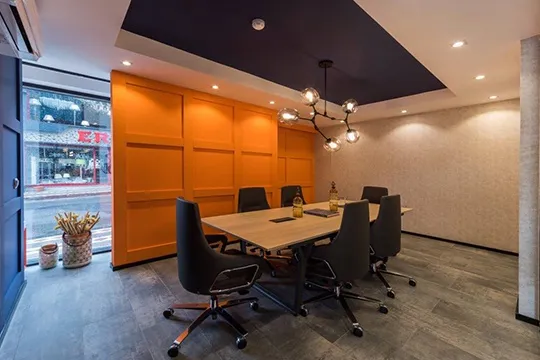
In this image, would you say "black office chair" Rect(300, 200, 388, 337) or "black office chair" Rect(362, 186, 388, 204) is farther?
"black office chair" Rect(362, 186, 388, 204)

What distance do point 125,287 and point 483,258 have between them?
488 centimetres

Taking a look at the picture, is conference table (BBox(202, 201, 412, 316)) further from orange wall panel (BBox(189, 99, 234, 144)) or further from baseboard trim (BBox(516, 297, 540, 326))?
orange wall panel (BBox(189, 99, 234, 144))

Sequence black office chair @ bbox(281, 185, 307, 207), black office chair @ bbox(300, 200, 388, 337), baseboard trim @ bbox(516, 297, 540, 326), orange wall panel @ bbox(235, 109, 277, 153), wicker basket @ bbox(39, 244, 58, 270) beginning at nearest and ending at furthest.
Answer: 1. black office chair @ bbox(300, 200, 388, 337)
2. baseboard trim @ bbox(516, 297, 540, 326)
3. wicker basket @ bbox(39, 244, 58, 270)
4. black office chair @ bbox(281, 185, 307, 207)
5. orange wall panel @ bbox(235, 109, 277, 153)

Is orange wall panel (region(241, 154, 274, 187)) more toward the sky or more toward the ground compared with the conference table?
more toward the sky

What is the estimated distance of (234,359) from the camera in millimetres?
1626

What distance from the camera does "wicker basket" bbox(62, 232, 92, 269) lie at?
3.03m

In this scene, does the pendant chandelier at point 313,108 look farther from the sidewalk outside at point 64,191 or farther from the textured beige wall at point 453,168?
the sidewalk outside at point 64,191

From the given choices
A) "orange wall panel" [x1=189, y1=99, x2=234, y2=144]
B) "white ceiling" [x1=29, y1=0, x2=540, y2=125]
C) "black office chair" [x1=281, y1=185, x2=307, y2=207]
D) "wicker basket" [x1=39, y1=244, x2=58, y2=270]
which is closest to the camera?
"white ceiling" [x1=29, y1=0, x2=540, y2=125]

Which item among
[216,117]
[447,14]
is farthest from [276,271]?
[447,14]

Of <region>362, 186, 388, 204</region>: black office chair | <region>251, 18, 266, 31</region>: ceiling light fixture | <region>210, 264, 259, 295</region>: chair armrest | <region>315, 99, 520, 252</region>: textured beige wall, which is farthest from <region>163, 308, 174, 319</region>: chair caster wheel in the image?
<region>315, 99, 520, 252</region>: textured beige wall

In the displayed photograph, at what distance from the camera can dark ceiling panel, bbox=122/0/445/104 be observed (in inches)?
77.3

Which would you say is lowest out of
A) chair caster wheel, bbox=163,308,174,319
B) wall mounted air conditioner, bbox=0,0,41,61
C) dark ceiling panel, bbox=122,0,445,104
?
Result: chair caster wheel, bbox=163,308,174,319

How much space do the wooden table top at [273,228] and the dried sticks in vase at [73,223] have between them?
1.92 m

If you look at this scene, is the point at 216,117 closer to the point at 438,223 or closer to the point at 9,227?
the point at 9,227
